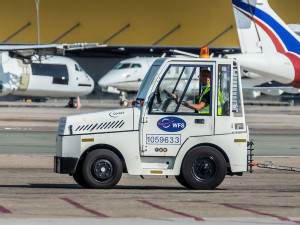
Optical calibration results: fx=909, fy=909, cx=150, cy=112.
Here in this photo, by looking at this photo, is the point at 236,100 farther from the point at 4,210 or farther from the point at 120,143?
the point at 4,210

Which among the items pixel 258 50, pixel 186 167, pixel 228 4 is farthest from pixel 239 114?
pixel 228 4

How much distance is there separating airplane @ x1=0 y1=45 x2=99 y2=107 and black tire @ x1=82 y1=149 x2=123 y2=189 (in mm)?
35945

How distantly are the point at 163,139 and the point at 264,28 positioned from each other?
15144 mm

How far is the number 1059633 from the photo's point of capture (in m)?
13.2

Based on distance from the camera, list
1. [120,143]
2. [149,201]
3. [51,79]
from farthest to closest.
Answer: [51,79]
[120,143]
[149,201]

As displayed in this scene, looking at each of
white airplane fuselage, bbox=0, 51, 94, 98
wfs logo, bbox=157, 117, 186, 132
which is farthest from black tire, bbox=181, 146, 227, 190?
white airplane fuselage, bbox=0, 51, 94, 98

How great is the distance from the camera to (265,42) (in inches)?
1098

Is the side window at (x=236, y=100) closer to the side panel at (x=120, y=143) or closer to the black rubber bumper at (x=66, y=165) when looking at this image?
the side panel at (x=120, y=143)

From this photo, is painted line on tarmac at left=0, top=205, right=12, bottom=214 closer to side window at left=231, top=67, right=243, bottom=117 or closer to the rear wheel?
the rear wheel

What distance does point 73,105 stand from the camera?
174 ft

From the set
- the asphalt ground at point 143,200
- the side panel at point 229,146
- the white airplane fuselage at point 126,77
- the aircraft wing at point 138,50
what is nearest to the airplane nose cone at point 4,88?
the white airplane fuselage at point 126,77

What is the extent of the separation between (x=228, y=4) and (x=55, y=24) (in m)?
13.4

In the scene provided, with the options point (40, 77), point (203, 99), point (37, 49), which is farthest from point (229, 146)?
point (40, 77)

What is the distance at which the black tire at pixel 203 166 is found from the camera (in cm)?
1310
